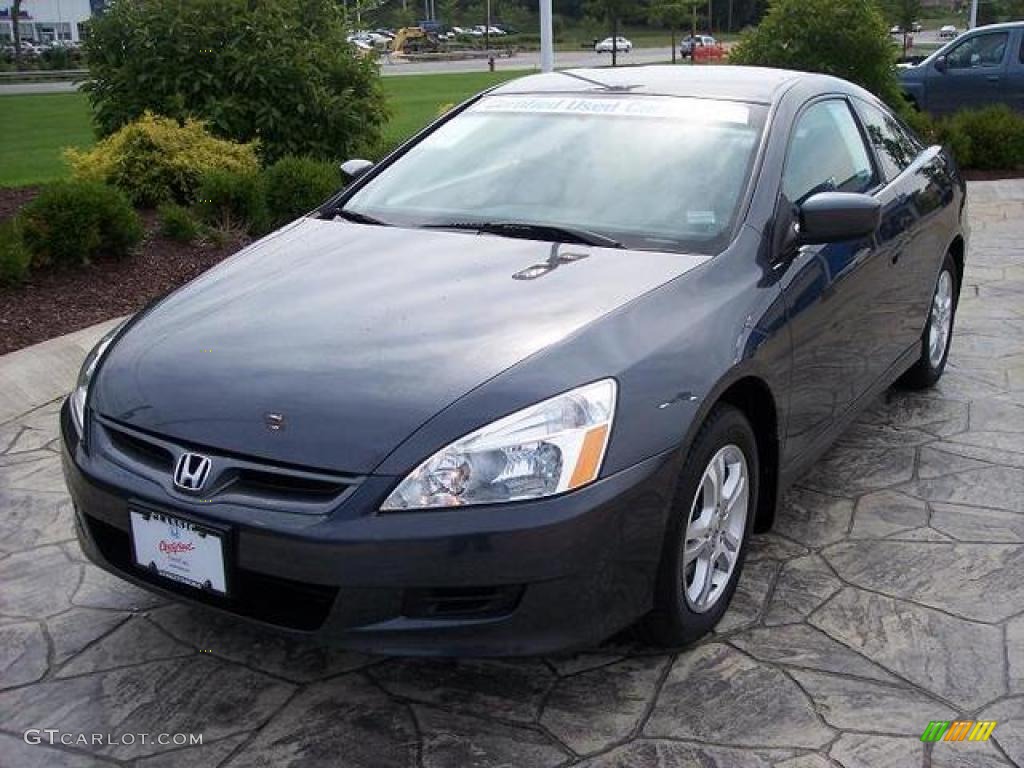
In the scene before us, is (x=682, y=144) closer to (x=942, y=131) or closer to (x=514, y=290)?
(x=514, y=290)

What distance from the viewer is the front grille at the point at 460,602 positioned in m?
2.52

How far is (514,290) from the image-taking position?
314 centimetres

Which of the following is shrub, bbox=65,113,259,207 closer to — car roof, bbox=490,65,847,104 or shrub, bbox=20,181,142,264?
shrub, bbox=20,181,142,264

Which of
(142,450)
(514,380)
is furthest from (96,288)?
(514,380)

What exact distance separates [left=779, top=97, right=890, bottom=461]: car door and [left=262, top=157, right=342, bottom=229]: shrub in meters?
4.13

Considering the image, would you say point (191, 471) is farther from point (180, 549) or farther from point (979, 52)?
point (979, 52)

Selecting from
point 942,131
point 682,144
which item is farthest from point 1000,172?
point 682,144

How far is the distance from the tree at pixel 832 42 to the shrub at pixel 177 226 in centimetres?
734

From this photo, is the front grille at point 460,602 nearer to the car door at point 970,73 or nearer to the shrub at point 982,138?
the shrub at point 982,138

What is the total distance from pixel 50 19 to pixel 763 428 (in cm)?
9159

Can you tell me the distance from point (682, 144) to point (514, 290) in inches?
39.6

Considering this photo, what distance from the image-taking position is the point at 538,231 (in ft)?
11.7

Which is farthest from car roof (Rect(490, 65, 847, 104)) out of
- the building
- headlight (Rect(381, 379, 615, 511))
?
the building

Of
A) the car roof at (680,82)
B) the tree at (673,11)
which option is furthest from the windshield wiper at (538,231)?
the tree at (673,11)
